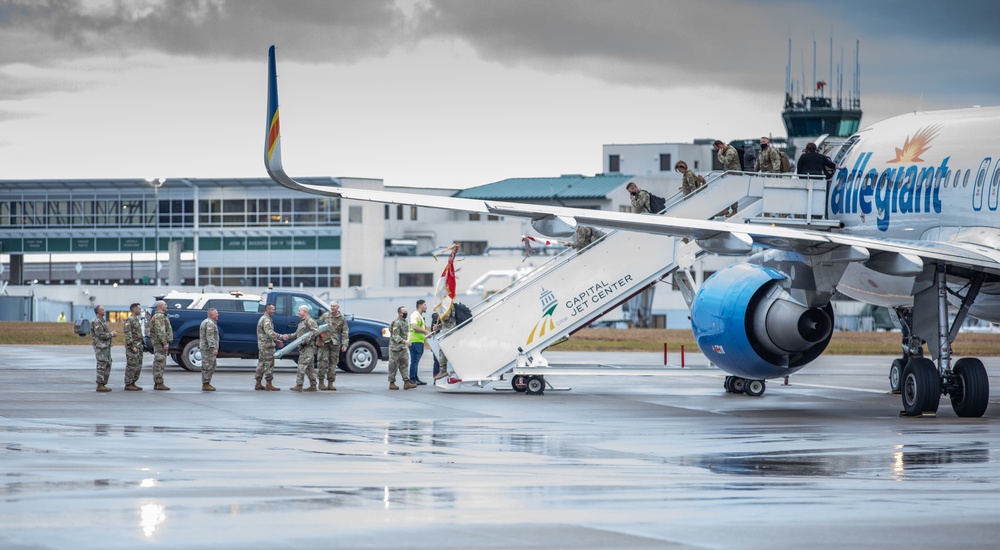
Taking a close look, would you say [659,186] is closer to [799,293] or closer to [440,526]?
[799,293]

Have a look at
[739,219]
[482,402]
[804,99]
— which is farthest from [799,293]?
[804,99]

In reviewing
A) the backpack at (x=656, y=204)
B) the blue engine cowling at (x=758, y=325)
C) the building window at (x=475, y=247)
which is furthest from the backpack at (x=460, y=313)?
the building window at (x=475, y=247)

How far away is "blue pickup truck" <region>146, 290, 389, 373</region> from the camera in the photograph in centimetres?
3281

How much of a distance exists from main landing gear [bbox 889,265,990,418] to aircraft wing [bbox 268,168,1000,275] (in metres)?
0.82

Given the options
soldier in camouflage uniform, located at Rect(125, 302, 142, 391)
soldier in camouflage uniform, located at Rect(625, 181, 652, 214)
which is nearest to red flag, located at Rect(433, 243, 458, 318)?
soldier in camouflage uniform, located at Rect(625, 181, 652, 214)

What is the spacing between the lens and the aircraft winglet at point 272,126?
19.7 m

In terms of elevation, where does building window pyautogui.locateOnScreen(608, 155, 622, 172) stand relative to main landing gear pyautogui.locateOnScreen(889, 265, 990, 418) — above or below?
above

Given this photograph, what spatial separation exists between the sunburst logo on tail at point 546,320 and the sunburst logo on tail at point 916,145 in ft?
22.1

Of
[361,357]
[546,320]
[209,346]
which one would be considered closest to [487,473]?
[546,320]

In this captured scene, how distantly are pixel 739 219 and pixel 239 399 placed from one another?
9323mm

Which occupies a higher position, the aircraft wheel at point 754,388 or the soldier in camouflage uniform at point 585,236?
the soldier in camouflage uniform at point 585,236

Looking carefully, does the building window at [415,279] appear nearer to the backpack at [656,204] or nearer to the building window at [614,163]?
the building window at [614,163]

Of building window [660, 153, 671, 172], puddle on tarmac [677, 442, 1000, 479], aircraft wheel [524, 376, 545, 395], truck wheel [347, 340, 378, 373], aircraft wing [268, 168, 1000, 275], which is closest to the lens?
puddle on tarmac [677, 442, 1000, 479]

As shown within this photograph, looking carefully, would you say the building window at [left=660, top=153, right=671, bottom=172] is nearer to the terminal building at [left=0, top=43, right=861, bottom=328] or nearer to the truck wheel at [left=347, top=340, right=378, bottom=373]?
the terminal building at [left=0, top=43, right=861, bottom=328]
